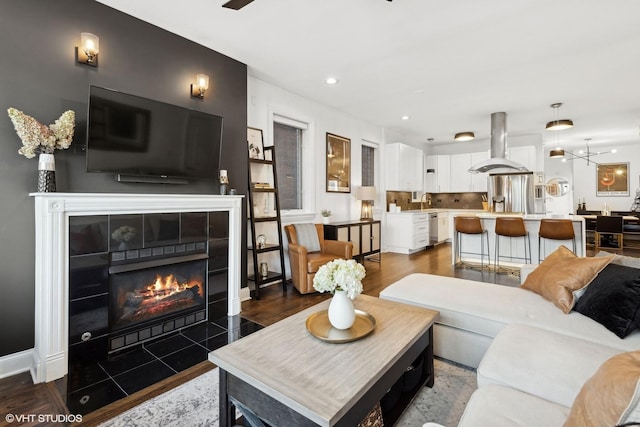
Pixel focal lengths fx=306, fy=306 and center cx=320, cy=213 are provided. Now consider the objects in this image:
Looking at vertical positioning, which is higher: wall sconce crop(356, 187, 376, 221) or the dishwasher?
wall sconce crop(356, 187, 376, 221)

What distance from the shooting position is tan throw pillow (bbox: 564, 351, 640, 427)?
0.66 metres

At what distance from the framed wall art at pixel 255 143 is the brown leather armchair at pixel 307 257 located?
107cm

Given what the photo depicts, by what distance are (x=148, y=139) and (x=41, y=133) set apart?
713mm

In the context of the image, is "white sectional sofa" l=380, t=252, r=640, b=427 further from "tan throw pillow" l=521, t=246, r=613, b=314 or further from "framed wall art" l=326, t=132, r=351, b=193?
"framed wall art" l=326, t=132, r=351, b=193

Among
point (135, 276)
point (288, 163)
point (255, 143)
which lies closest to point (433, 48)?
point (255, 143)

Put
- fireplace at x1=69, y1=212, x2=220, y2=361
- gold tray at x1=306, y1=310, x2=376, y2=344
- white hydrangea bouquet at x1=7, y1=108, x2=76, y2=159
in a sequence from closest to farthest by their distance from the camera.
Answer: gold tray at x1=306, y1=310, x2=376, y2=344
white hydrangea bouquet at x1=7, y1=108, x2=76, y2=159
fireplace at x1=69, y1=212, x2=220, y2=361

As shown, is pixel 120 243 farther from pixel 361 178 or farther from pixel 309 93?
pixel 361 178

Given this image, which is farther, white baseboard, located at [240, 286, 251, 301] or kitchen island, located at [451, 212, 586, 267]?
kitchen island, located at [451, 212, 586, 267]

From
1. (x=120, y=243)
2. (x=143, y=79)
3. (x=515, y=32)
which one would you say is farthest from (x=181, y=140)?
(x=515, y=32)

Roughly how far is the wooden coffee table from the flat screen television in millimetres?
1887

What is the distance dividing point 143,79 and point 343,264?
Answer: 259 centimetres
